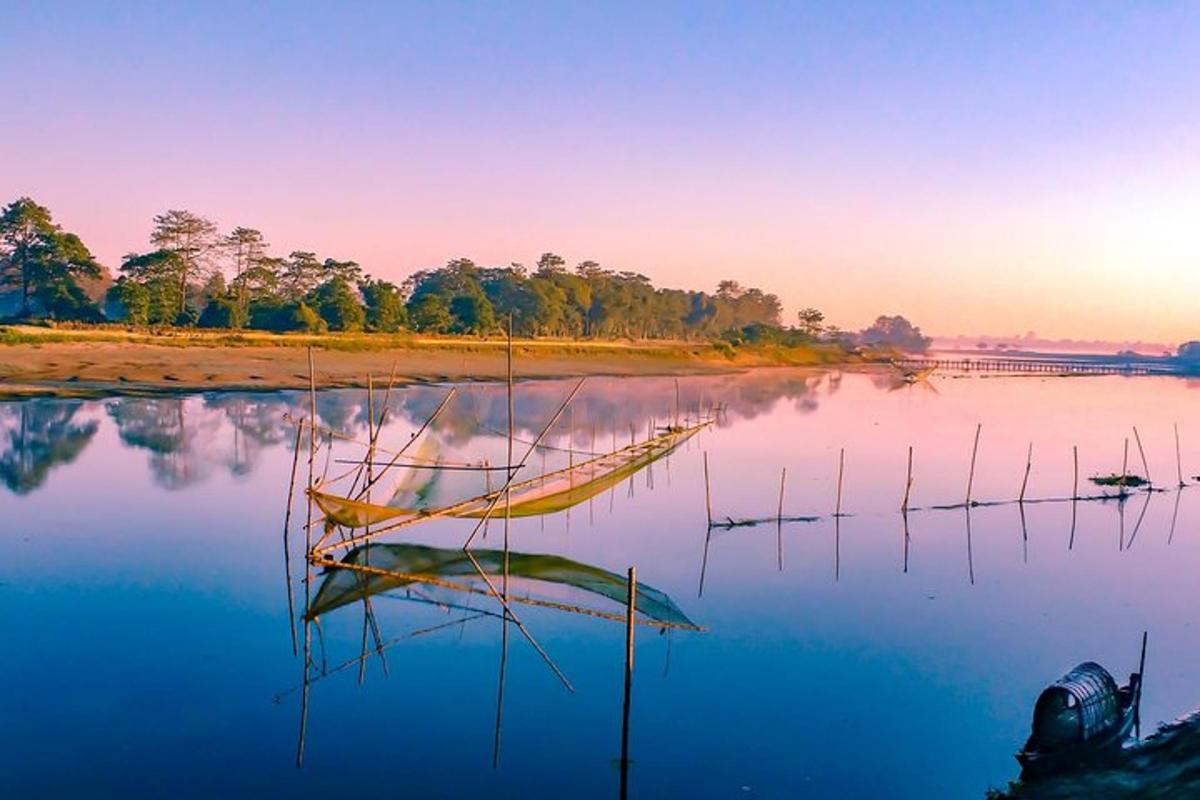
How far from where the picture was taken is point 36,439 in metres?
15.8

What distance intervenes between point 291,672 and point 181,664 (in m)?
0.79

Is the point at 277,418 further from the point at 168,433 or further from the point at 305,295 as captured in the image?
the point at 305,295

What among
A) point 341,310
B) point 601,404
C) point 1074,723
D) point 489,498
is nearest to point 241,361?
point 341,310

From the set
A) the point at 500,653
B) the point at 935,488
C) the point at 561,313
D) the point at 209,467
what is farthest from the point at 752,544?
the point at 561,313

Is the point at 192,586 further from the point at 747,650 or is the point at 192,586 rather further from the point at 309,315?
the point at 309,315

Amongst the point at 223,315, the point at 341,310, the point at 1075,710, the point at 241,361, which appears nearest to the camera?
the point at 1075,710

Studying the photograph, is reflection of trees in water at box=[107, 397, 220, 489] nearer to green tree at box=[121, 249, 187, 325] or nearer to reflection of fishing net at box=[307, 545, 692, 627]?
reflection of fishing net at box=[307, 545, 692, 627]

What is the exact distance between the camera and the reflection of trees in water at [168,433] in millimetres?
14102

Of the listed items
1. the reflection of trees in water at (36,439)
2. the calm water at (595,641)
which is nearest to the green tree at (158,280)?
→ the reflection of trees in water at (36,439)

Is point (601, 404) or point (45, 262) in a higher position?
point (45, 262)


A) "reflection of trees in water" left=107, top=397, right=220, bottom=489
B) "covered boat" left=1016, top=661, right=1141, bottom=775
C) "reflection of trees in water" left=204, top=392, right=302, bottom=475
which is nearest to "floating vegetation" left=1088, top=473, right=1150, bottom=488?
"covered boat" left=1016, top=661, right=1141, bottom=775

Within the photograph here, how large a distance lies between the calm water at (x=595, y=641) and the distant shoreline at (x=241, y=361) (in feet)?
17.8

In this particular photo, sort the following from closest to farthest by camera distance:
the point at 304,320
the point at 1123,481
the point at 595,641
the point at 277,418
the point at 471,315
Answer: the point at 595,641, the point at 1123,481, the point at 277,418, the point at 304,320, the point at 471,315

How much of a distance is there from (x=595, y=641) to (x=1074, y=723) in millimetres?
3523
